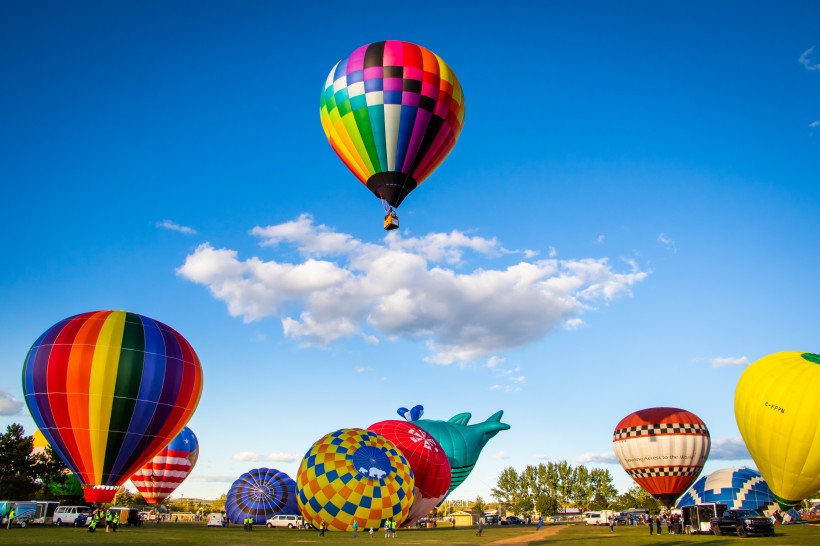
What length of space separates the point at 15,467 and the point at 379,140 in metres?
30.8

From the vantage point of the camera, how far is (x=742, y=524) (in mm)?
20516

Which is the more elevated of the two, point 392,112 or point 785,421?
point 392,112

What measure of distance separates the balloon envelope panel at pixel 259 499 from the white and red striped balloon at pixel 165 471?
3731 millimetres

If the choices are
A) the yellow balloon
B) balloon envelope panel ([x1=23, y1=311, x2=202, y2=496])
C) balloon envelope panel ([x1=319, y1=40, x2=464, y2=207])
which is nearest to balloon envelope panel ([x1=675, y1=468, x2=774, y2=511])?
the yellow balloon

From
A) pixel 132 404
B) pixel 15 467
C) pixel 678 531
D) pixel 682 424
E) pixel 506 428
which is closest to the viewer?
pixel 132 404

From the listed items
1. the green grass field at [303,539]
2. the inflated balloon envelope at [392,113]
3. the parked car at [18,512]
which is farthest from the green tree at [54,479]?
the inflated balloon envelope at [392,113]

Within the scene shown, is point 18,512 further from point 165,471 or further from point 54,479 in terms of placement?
point 54,479

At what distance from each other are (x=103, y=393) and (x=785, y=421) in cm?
2160

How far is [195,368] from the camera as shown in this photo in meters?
22.4

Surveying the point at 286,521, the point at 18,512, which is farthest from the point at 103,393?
the point at 286,521

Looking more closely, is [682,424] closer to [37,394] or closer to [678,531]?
[678,531]

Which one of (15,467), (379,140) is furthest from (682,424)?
(15,467)

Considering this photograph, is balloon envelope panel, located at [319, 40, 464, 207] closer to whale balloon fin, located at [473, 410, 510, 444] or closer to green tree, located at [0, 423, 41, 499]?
whale balloon fin, located at [473, 410, 510, 444]

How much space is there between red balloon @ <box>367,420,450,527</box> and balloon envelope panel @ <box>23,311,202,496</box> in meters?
8.70
